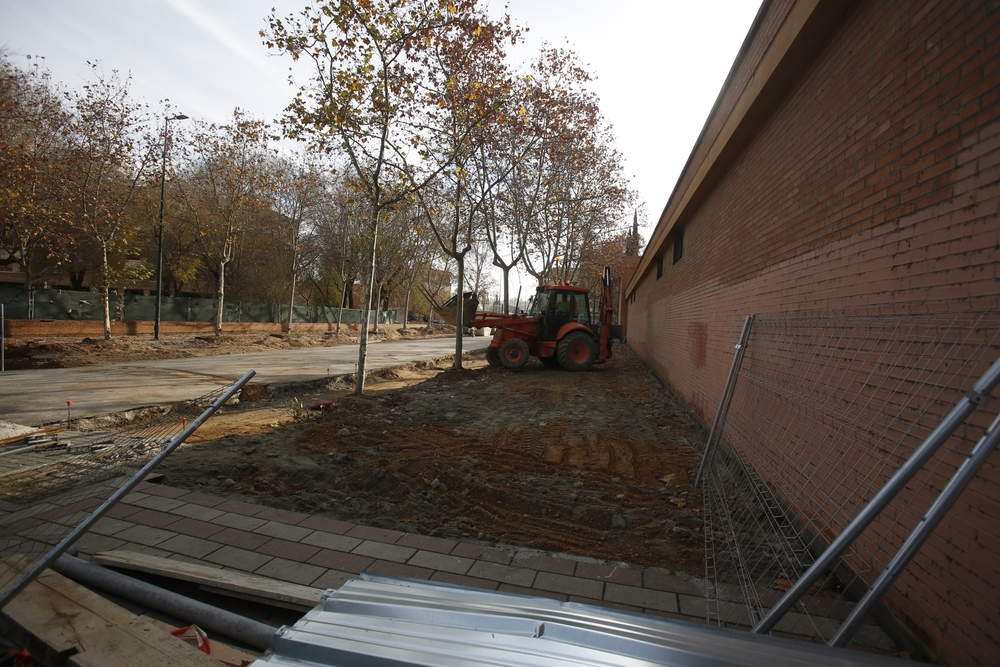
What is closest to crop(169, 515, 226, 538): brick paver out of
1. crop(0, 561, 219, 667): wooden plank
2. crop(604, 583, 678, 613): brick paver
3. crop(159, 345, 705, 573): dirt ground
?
crop(159, 345, 705, 573): dirt ground

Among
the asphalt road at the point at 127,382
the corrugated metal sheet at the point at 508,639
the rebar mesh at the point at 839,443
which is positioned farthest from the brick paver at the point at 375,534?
the asphalt road at the point at 127,382

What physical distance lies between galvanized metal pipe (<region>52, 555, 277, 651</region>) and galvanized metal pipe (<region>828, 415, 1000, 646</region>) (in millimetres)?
2223

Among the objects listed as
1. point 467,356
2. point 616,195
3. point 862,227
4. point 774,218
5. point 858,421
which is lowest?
point 467,356

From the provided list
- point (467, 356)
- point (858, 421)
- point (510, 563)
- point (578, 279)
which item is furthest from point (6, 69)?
point (578, 279)

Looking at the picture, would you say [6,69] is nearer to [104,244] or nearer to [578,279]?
[104,244]

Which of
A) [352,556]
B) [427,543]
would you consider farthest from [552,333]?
[352,556]

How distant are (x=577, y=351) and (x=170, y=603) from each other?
464 inches

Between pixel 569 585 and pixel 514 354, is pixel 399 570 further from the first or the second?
pixel 514 354

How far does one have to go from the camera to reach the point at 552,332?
45.8 feet

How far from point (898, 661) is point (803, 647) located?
0.72 ft

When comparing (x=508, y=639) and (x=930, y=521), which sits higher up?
(x=930, y=521)

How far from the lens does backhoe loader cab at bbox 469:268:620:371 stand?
13352 millimetres

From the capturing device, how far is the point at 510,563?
320 cm

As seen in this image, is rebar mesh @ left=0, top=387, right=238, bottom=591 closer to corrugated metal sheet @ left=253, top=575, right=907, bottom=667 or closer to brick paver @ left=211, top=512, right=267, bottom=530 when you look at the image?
brick paver @ left=211, top=512, right=267, bottom=530
